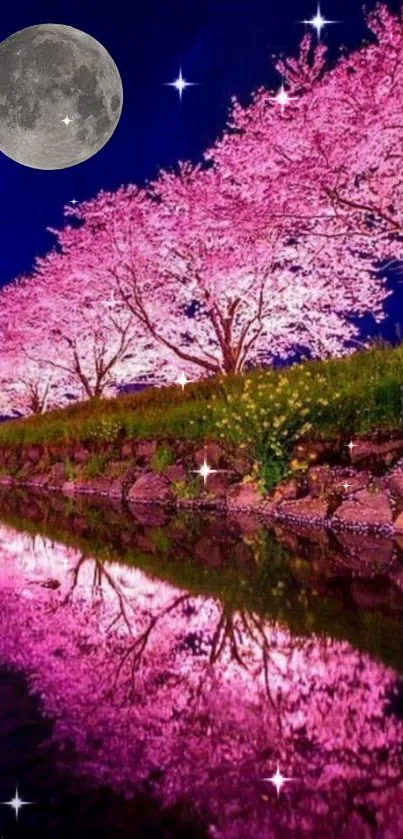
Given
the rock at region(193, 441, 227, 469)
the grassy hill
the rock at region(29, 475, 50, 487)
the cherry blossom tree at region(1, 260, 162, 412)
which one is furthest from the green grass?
the cherry blossom tree at region(1, 260, 162, 412)

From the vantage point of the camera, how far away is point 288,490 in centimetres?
Result: 1286

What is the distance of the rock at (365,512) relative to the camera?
10.5 m

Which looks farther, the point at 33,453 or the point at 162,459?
the point at 33,453

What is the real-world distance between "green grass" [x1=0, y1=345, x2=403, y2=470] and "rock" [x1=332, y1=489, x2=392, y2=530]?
1.84 m

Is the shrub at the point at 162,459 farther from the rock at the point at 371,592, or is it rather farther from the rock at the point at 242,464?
the rock at the point at 371,592

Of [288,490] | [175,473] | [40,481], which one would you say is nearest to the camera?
[288,490]

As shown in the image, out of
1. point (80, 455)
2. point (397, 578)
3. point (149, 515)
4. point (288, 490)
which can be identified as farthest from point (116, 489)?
point (397, 578)

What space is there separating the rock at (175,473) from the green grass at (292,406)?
751mm

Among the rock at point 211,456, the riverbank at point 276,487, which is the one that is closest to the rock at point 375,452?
the riverbank at point 276,487

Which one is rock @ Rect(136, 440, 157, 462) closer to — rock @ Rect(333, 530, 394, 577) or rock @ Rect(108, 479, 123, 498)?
rock @ Rect(108, 479, 123, 498)

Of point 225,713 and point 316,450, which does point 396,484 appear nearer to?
point 316,450

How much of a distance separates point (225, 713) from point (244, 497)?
10023 millimetres

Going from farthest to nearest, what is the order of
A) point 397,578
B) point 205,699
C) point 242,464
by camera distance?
point 242,464, point 397,578, point 205,699

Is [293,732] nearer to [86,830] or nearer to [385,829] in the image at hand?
[385,829]
